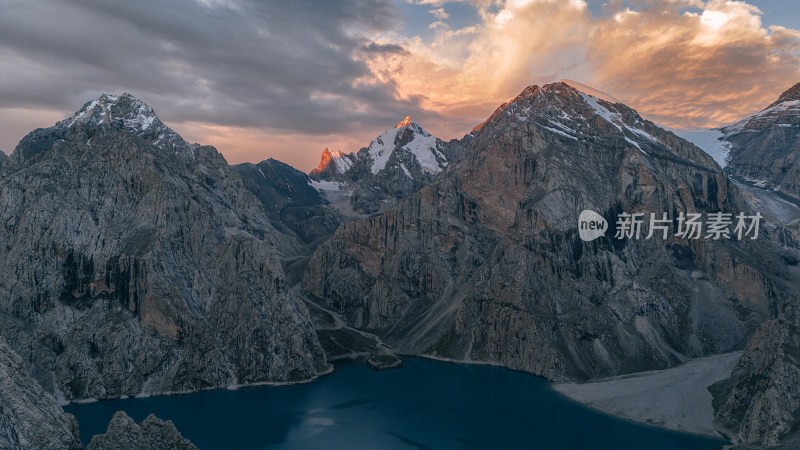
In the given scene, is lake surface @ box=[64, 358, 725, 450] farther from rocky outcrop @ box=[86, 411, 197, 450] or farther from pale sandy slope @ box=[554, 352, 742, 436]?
rocky outcrop @ box=[86, 411, 197, 450]

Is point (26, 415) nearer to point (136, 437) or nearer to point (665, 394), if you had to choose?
point (136, 437)

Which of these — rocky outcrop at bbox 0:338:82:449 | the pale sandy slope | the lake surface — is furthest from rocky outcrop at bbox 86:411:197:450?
the pale sandy slope

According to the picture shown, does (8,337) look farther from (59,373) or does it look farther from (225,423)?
(225,423)

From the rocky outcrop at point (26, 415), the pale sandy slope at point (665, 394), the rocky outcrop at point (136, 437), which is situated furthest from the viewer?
the pale sandy slope at point (665, 394)

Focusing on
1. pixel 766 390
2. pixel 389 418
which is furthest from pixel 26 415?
pixel 766 390

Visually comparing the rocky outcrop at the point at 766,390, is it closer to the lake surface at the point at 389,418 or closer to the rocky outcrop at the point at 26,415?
the lake surface at the point at 389,418

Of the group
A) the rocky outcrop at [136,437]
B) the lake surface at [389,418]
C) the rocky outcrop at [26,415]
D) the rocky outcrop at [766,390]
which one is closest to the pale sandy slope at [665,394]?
the rocky outcrop at [766,390]

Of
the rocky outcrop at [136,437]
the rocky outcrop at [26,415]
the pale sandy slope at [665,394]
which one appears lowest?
the pale sandy slope at [665,394]
